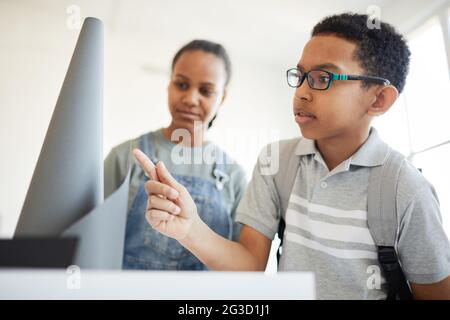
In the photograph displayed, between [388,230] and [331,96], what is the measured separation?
236 millimetres

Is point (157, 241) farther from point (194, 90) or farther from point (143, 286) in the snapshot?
point (194, 90)

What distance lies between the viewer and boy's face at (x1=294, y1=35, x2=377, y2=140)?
2.08 feet

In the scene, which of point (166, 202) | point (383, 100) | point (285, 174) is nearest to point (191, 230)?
point (166, 202)

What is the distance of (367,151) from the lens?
0.65 metres

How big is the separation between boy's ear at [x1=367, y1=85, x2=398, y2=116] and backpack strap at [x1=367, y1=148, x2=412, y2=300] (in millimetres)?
132

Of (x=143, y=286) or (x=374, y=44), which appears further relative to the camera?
(x=374, y=44)

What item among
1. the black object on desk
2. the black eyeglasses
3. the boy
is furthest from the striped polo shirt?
the black object on desk

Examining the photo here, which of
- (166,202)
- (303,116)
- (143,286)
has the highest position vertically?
(303,116)

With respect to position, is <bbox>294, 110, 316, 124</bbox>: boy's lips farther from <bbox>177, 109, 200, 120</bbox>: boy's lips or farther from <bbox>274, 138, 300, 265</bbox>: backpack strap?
<bbox>177, 109, 200, 120</bbox>: boy's lips

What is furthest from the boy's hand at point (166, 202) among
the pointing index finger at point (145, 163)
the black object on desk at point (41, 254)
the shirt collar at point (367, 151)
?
the shirt collar at point (367, 151)

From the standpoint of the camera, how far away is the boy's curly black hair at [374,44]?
65 cm
